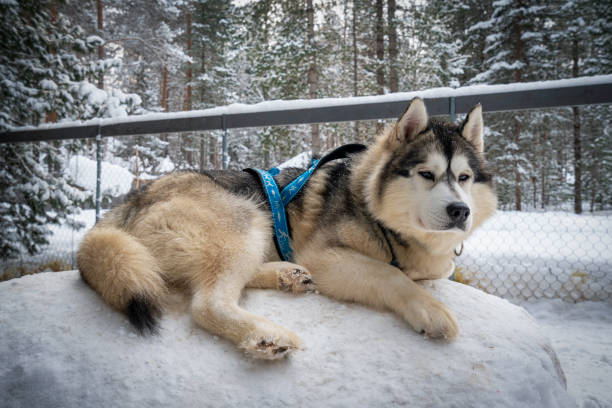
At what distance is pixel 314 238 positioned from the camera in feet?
7.54

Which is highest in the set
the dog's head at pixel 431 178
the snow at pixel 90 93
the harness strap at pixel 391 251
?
the snow at pixel 90 93

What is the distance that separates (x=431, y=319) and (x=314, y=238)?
0.95 m

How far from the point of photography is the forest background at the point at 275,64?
19.7 ft

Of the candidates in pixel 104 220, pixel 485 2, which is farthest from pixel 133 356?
pixel 485 2

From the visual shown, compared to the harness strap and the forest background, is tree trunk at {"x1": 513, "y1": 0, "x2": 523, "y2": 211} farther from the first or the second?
the harness strap

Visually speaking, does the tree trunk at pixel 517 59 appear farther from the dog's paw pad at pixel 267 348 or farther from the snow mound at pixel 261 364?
the dog's paw pad at pixel 267 348

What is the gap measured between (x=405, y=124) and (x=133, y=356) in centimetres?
204

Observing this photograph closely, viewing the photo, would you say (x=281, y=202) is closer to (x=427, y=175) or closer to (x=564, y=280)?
(x=427, y=175)

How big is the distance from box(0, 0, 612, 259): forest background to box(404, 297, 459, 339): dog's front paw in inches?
48.3

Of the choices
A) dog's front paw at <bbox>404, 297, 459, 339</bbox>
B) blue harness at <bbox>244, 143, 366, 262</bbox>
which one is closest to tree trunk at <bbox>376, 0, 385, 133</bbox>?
blue harness at <bbox>244, 143, 366, 262</bbox>

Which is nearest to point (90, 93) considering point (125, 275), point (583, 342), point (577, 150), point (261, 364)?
point (125, 275)

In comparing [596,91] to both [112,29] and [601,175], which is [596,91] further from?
[601,175]

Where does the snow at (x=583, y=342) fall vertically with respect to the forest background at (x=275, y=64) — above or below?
below

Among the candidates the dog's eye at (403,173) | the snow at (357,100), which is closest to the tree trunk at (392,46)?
the snow at (357,100)
